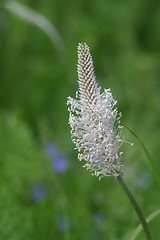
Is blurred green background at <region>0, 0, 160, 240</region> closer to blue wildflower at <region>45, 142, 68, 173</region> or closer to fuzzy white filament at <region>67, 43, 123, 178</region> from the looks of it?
blue wildflower at <region>45, 142, 68, 173</region>

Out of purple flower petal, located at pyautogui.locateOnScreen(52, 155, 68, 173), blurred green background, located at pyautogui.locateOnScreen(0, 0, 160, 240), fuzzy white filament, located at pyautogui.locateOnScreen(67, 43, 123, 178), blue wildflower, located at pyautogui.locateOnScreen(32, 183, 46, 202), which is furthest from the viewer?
purple flower petal, located at pyautogui.locateOnScreen(52, 155, 68, 173)

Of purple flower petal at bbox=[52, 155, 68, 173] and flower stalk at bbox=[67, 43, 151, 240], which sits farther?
purple flower petal at bbox=[52, 155, 68, 173]

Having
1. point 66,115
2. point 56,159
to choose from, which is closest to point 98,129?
point 56,159

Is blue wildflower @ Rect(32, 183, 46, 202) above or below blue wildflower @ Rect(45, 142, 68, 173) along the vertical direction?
below

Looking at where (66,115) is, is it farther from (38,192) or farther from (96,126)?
(96,126)

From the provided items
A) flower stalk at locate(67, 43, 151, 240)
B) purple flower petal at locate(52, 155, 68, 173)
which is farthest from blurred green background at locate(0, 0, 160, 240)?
flower stalk at locate(67, 43, 151, 240)

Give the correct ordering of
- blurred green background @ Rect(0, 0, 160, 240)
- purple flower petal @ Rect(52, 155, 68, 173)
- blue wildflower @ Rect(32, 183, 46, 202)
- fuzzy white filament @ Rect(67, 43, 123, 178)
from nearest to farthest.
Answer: fuzzy white filament @ Rect(67, 43, 123, 178), blurred green background @ Rect(0, 0, 160, 240), blue wildflower @ Rect(32, 183, 46, 202), purple flower petal @ Rect(52, 155, 68, 173)

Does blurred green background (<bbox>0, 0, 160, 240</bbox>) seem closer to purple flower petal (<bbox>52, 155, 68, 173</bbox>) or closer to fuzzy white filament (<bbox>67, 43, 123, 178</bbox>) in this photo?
purple flower petal (<bbox>52, 155, 68, 173</bbox>)

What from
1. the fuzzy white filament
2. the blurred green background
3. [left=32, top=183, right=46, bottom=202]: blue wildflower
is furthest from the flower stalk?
[left=32, top=183, right=46, bottom=202]: blue wildflower
